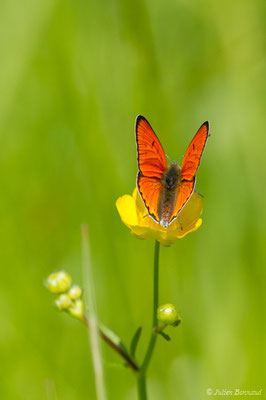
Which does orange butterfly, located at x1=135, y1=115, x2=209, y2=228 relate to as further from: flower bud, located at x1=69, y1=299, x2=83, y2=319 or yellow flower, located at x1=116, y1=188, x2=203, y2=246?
flower bud, located at x1=69, y1=299, x2=83, y2=319

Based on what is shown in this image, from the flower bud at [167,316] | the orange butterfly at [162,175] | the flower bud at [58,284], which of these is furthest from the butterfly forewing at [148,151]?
the flower bud at [167,316]

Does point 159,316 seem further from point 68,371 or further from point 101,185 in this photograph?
point 101,185

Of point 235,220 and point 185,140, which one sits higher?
point 185,140

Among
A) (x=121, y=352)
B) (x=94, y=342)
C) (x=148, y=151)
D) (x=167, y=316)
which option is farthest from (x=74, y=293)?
(x=148, y=151)

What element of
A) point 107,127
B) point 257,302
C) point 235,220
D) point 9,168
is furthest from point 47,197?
point 257,302

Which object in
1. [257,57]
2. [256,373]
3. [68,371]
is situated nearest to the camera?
[256,373]

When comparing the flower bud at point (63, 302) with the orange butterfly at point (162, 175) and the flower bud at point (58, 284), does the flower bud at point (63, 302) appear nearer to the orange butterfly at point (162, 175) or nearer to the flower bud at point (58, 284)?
the flower bud at point (58, 284)

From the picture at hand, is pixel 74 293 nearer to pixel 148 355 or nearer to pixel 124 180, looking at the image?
pixel 148 355
